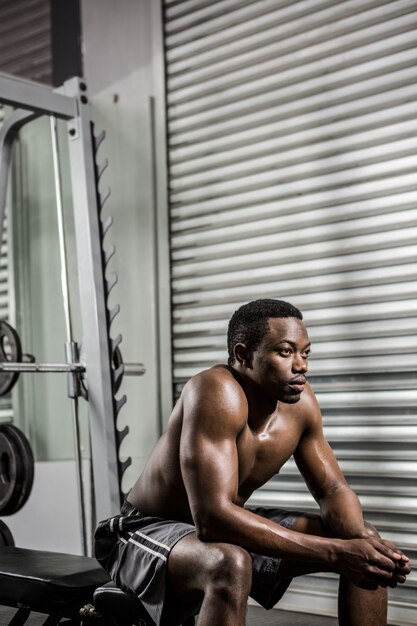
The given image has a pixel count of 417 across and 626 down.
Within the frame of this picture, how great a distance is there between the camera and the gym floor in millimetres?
3268

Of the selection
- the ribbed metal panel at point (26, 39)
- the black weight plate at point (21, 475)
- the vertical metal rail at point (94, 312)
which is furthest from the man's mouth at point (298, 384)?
the ribbed metal panel at point (26, 39)

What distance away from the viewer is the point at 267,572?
2.39m

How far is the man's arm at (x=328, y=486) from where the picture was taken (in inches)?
93.6

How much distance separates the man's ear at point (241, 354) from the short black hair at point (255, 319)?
0.01m

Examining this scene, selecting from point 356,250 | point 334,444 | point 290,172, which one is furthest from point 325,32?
point 334,444

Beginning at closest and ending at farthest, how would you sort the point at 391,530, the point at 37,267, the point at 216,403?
the point at 216,403
the point at 391,530
the point at 37,267

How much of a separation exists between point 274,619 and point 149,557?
49.6 inches

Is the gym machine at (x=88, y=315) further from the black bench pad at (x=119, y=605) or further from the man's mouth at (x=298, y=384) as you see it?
the man's mouth at (x=298, y=384)

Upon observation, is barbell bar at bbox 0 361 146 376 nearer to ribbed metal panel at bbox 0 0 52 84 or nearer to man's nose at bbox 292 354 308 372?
man's nose at bbox 292 354 308 372

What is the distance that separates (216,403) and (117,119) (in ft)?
7.52

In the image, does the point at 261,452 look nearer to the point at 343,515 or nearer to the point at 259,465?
the point at 259,465

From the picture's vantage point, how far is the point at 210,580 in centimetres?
207

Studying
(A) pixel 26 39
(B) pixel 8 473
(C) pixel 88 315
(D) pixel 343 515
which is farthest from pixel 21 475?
(A) pixel 26 39

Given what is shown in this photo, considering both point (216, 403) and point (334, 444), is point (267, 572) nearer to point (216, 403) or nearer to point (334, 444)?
point (216, 403)
